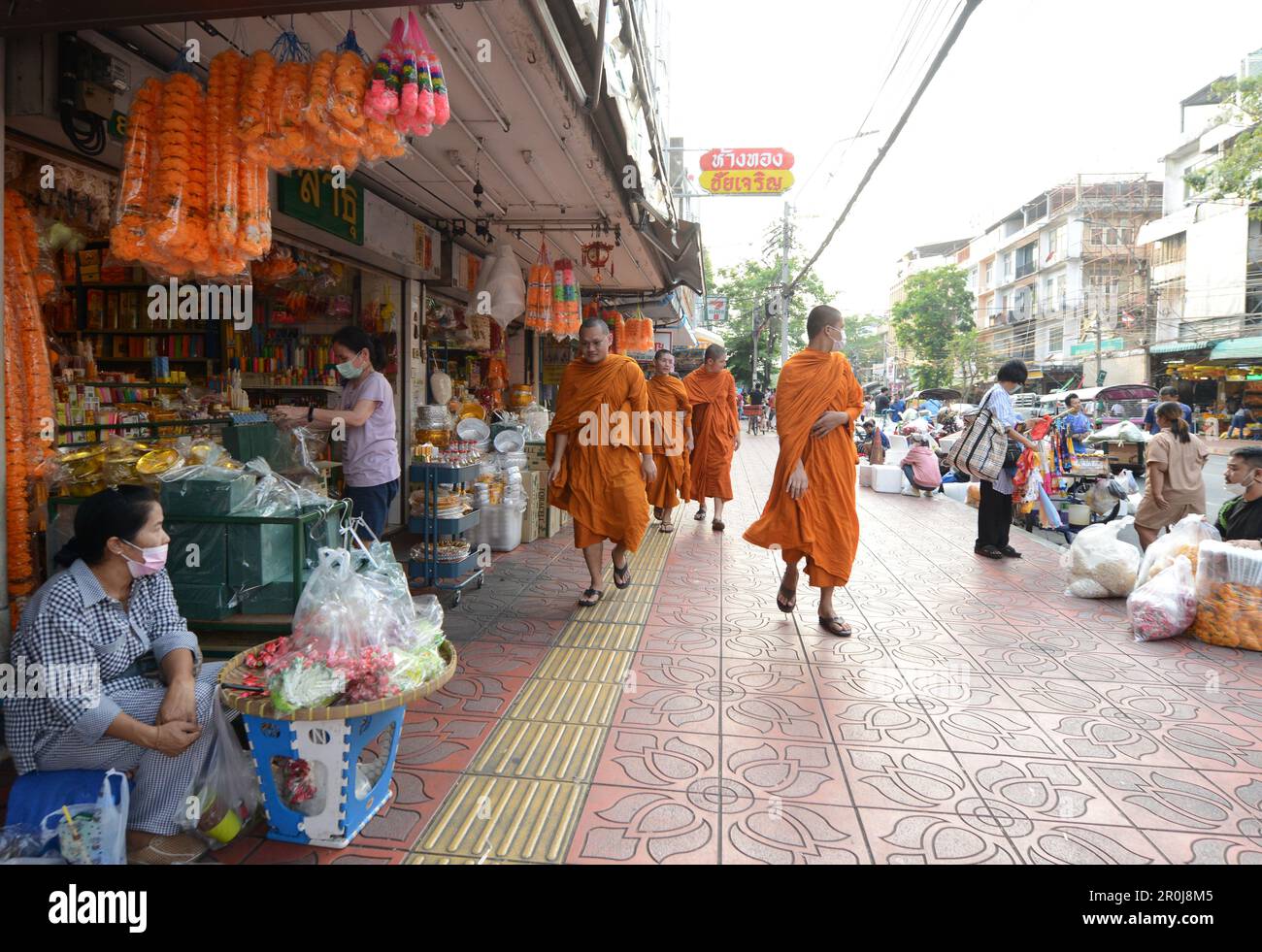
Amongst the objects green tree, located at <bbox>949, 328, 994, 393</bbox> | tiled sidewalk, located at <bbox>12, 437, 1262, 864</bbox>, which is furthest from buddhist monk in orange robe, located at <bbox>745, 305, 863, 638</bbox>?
green tree, located at <bbox>949, 328, 994, 393</bbox>

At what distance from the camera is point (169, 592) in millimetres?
2463

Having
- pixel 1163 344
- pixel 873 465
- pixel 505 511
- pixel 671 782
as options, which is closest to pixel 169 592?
pixel 671 782

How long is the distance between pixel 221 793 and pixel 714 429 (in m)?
6.09

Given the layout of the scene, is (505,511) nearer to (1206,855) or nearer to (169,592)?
(169,592)

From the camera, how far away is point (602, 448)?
16.0ft

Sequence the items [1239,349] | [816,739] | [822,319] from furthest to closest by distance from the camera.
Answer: [1239,349] → [822,319] → [816,739]

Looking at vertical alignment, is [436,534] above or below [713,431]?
below

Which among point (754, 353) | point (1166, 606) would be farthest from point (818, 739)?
point (754, 353)

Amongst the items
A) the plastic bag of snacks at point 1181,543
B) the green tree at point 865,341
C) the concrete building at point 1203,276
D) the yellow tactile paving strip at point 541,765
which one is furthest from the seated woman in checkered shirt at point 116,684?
the green tree at point 865,341

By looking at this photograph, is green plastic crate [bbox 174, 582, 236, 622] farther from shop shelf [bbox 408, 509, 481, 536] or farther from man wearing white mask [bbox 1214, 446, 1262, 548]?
man wearing white mask [bbox 1214, 446, 1262, 548]

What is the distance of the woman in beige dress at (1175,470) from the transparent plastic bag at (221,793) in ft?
20.1

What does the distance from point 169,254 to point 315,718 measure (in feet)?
5.68

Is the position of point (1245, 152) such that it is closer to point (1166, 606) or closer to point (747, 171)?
point (747, 171)

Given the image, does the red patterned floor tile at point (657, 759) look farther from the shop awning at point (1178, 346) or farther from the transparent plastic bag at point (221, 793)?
the shop awning at point (1178, 346)
